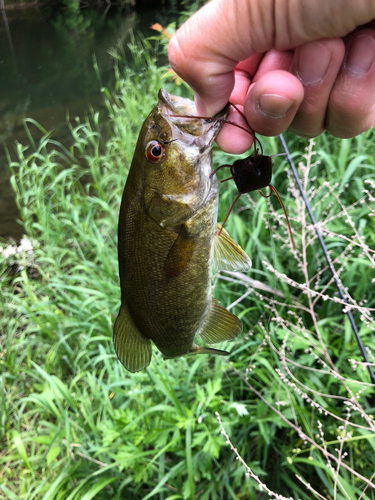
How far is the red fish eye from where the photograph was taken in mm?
1136

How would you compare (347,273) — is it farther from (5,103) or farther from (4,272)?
(5,103)

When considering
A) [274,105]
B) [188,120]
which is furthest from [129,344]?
[274,105]

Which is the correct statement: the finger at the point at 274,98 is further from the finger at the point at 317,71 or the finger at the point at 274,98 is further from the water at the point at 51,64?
the water at the point at 51,64

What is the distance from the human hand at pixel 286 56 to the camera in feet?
3.29

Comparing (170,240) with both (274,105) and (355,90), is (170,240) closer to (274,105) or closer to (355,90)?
(274,105)

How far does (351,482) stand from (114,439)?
1.31 m

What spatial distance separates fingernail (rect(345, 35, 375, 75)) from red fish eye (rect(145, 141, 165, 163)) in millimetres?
696

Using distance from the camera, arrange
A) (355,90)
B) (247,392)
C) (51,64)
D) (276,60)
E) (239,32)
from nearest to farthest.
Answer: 1. (239,32)
2. (355,90)
3. (276,60)
4. (247,392)
5. (51,64)

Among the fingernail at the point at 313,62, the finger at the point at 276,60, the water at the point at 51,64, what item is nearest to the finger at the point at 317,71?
the fingernail at the point at 313,62

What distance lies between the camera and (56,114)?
374 inches

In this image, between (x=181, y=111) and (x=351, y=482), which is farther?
(x=351, y=482)

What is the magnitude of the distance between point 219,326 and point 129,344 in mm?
366

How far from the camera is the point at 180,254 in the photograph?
1218mm

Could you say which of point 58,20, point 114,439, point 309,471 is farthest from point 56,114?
point 58,20
